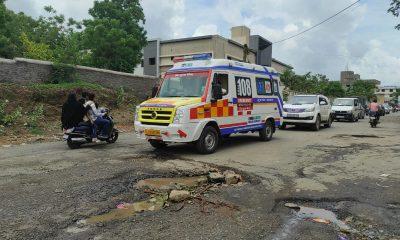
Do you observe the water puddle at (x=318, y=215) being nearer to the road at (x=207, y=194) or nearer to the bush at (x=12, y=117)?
the road at (x=207, y=194)

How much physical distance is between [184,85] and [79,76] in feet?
36.5

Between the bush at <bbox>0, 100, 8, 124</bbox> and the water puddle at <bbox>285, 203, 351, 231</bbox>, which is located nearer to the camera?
the water puddle at <bbox>285, 203, 351, 231</bbox>

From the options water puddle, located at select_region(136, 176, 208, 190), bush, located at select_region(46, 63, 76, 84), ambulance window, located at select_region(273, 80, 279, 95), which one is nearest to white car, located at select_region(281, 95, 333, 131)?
ambulance window, located at select_region(273, 80, 279, 95)

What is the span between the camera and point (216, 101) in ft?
33.9

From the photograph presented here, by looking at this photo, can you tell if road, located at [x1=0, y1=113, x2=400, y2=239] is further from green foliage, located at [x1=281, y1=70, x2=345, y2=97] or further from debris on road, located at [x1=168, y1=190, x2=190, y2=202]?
green foliage, located at [x1=281, y1=70, x2=345, y2=97]

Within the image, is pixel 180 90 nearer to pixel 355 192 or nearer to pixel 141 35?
pixel 355 192

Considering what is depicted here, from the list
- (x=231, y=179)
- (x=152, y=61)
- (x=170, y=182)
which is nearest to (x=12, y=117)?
(x=170, y=182)

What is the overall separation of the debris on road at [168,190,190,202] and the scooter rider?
223 inches

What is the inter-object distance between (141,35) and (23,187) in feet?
85.0

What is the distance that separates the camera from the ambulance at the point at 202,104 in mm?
9492

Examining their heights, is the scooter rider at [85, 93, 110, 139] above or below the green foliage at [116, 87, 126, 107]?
below

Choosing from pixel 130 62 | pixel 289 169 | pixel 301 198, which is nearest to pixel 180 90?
pixel 289 169

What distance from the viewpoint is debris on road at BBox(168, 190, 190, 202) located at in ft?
19.1

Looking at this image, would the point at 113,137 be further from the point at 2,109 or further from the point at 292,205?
the point at 292,205
